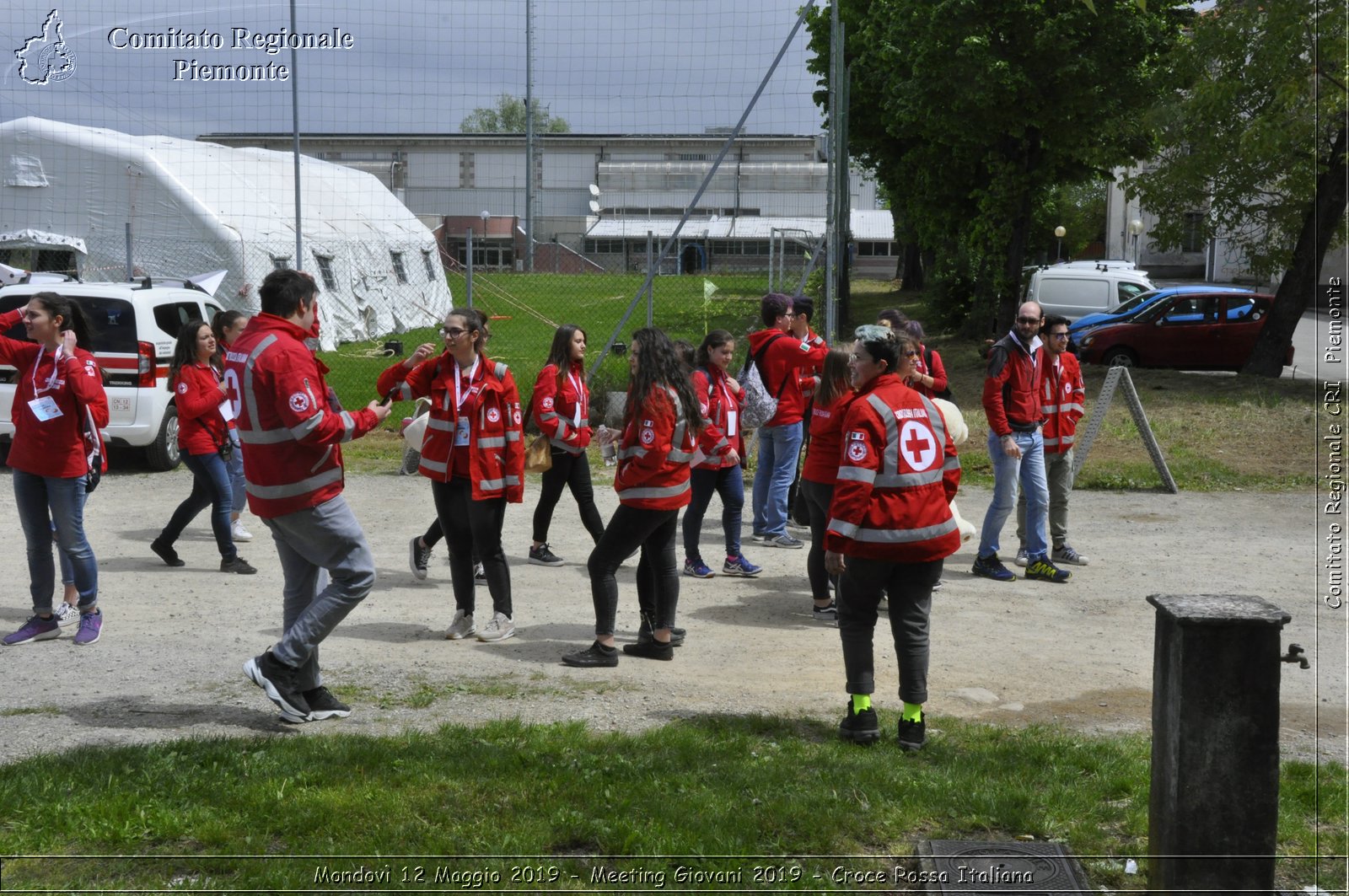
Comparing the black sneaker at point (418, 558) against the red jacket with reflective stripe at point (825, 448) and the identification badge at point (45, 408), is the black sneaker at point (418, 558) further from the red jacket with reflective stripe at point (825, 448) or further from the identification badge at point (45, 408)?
the red jacket with reflective stripe at point (825, 448)

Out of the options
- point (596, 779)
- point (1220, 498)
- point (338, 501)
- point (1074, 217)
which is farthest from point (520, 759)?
point (1074, 217)

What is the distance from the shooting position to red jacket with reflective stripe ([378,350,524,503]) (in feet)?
23.0

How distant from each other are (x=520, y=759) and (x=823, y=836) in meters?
1.30

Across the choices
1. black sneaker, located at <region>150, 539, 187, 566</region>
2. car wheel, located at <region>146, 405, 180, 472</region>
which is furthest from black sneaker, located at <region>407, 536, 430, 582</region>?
car wheel, located at <region>146, 405, 180, 472</region>

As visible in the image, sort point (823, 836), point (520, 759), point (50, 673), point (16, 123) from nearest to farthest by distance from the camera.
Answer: point (823, 836) → point (520, 759) → point (50, 673) → point (16, 123)

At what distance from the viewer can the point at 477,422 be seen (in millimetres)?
7047

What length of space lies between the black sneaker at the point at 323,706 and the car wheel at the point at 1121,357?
19.4 meters

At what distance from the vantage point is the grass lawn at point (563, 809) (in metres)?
4.09

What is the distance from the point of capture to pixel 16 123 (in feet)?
74.0

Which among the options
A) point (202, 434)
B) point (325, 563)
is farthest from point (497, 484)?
point (202, 434)

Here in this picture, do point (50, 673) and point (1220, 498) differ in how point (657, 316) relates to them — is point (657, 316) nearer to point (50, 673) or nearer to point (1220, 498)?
point (1220, 498)

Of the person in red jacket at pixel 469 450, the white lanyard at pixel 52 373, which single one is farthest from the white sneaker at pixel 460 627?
the white lanyard at pixel 52 373

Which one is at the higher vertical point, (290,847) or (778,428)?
(778,428)

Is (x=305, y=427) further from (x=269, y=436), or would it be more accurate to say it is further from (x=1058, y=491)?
(x=1058, y=491)
